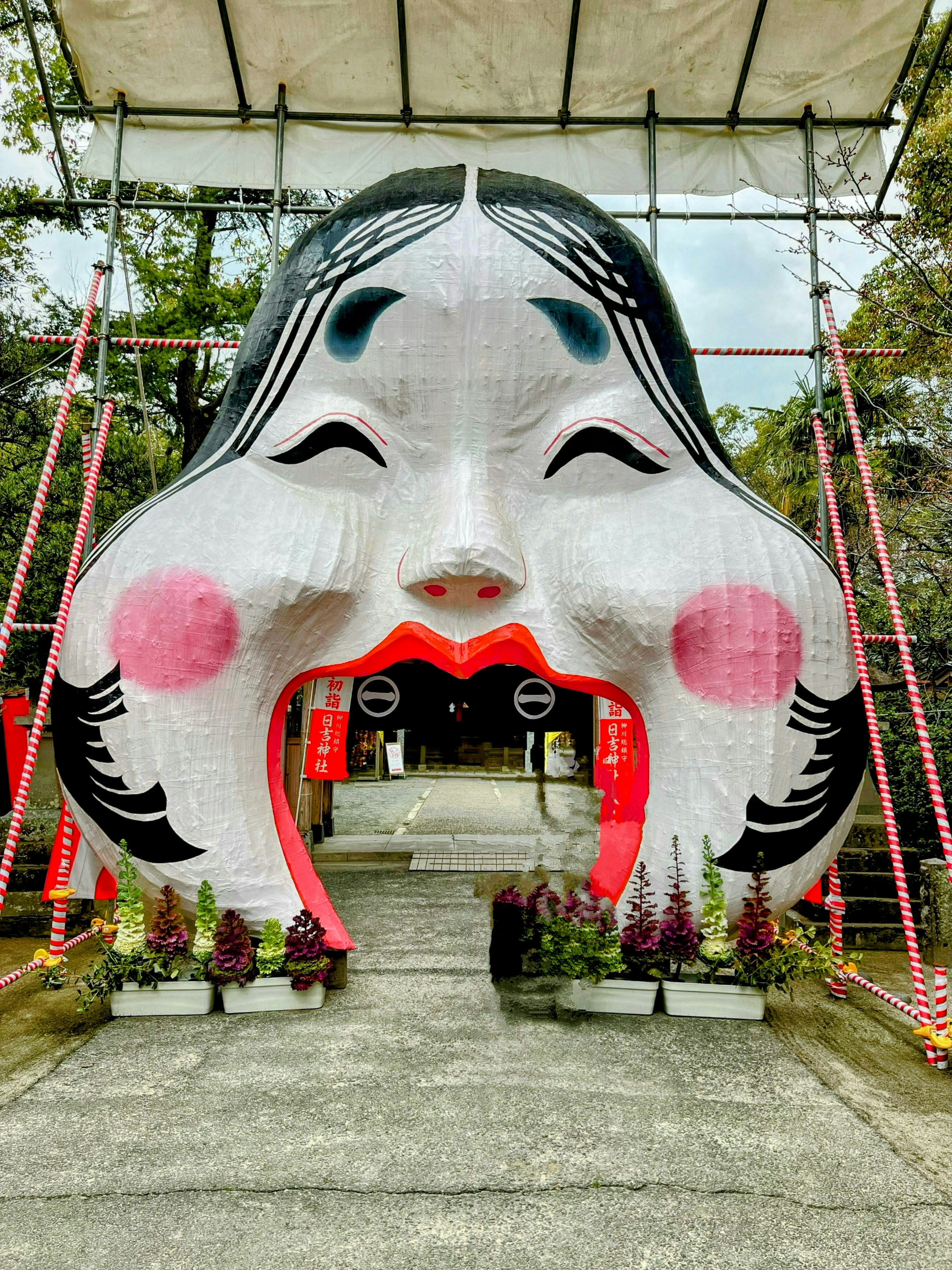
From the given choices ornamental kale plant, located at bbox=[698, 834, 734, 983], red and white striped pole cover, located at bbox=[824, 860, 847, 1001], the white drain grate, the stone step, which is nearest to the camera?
ornamental kale plant, located at bbox=[698, 834, 734, 983]

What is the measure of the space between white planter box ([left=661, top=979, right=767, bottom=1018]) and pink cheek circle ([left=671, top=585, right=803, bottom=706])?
4.96ft

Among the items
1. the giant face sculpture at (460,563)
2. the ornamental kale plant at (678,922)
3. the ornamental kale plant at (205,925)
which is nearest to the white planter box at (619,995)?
the ornamental kale plant at (678,922)

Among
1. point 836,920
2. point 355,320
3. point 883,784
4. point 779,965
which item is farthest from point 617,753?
point 355,320

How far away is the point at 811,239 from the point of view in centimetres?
601

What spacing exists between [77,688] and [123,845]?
0.85m

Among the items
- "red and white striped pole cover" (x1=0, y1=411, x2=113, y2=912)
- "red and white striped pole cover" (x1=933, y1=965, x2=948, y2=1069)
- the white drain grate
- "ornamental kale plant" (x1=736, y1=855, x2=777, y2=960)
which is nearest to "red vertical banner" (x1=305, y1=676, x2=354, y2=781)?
the white drain grate

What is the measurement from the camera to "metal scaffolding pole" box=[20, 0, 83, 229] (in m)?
5.61

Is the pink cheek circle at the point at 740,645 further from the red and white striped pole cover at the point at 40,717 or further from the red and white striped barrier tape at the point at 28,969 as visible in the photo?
the red and white striped barrier tape at the point at 28,969

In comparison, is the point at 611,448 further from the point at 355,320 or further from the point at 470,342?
the point at 355,320

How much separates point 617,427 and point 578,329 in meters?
0.61

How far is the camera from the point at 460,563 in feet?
15.8

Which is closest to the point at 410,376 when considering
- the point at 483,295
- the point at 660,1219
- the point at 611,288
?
the point at 483,295

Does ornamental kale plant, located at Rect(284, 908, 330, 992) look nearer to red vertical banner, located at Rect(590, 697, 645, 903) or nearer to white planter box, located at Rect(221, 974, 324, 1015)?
white planter box, located at Rect(221, 974, 324, 1015)

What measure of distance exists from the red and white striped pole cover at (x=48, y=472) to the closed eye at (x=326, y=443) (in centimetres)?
122
